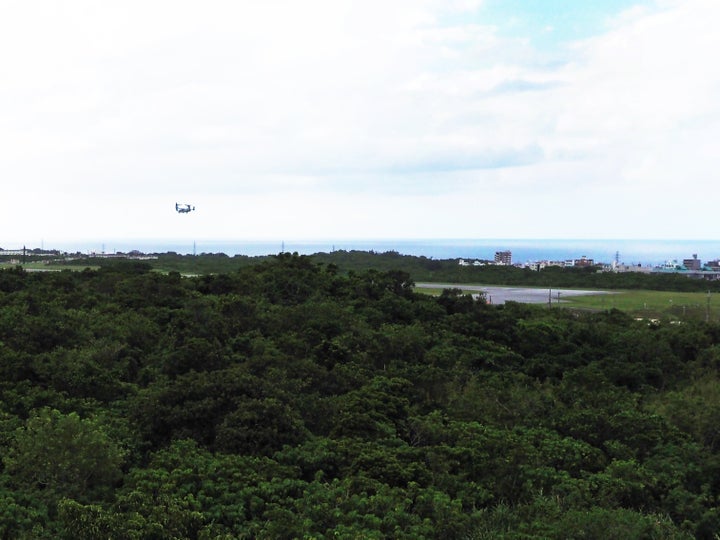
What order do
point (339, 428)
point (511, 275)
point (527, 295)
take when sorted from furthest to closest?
point (511, 275) → point (527, 295) → point (339, 428)

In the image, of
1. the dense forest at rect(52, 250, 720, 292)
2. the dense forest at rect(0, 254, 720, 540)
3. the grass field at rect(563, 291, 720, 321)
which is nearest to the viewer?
the dense forest at rect(0, 254, 720, 540)

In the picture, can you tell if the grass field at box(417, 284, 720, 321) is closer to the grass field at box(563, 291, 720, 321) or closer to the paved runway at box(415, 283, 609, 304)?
the grass field at box(563, 291, 720, 321)

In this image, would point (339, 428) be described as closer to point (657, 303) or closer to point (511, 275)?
point (657, 303)

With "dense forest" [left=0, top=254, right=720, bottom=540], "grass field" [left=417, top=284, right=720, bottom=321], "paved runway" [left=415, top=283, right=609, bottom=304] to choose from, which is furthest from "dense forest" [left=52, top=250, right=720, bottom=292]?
"dense forest" [left=0, top=254, right=720, bottom=540]

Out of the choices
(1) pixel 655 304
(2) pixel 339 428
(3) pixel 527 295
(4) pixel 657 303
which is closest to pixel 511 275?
(3) pixel 527 295

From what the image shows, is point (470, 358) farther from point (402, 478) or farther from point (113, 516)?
point (113, 516)

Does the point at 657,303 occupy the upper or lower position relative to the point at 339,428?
upper

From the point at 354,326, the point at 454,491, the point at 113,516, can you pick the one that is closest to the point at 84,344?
the point at 354,326

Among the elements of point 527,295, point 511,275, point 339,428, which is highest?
point 511,275

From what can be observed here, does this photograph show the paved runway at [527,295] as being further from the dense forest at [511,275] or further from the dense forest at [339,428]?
the dense forest at [339,428]

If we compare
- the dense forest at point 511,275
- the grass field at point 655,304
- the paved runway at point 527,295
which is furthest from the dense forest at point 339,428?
the dense forest at point 511,275
